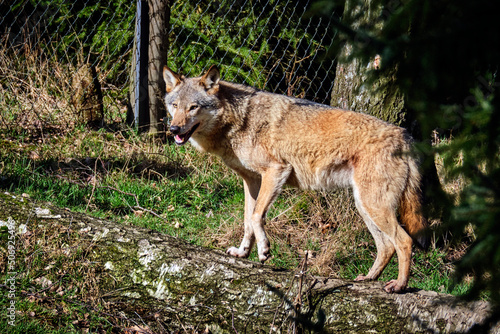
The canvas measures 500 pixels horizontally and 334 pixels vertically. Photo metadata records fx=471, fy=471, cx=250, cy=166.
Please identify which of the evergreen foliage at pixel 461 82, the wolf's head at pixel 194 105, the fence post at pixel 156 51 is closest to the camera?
the evergreen foliage at pixel 461 82

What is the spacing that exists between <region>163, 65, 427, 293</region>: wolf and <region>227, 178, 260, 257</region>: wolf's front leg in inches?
0.4

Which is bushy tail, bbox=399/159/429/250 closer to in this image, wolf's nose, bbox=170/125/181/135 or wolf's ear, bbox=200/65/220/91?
wolf's ear, bbox=200/65/220/91

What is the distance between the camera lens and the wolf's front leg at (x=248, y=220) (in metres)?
4.74

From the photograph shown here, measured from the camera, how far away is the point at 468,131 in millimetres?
1768

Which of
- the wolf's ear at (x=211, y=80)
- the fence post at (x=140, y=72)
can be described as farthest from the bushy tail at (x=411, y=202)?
the fence post at (x=140, y=72)

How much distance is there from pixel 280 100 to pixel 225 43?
3.41 m

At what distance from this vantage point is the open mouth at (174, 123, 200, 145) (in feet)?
16.0

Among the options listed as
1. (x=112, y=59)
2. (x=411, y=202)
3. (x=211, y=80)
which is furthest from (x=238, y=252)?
(x=112, y=59)

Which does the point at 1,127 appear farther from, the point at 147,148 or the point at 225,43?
the point at 225,43

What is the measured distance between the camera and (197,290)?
3.39 meters

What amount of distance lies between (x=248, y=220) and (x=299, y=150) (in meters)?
0.90

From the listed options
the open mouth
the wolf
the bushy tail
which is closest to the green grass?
the wolf

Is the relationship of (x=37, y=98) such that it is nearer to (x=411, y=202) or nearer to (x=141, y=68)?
(x=141, y=68)

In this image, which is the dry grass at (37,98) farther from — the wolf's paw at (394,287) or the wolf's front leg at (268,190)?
the wolf's paw at (394,287)
